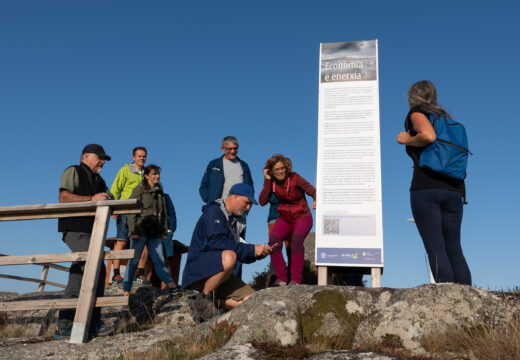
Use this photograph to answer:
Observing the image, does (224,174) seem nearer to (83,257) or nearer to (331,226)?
(331,226)

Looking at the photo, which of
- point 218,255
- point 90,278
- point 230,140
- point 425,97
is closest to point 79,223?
point 90,278

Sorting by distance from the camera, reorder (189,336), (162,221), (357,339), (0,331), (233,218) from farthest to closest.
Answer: (162,221) < (0,331) < (233,218) < (189,336) < (357,339)

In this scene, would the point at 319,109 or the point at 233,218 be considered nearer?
the point at 233,218

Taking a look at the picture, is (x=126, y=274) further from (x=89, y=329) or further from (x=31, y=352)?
(x=31, y=352)

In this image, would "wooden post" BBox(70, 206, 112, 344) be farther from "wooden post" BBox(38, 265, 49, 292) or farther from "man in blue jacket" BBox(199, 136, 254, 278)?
"wooden post" BBox(38, 265, 49, 292)

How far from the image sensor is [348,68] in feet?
22.6

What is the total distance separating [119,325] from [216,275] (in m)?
1.57

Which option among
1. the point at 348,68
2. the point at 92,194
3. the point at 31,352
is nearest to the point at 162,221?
the point at 92,194

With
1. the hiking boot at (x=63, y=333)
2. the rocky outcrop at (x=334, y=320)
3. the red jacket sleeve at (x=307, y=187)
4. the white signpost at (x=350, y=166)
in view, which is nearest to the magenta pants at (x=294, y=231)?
the white signpost at (x=350, y=166)

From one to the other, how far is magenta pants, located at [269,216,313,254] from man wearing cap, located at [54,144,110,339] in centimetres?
239

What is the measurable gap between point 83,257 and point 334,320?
2.76 meters

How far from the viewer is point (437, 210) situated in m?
4.20

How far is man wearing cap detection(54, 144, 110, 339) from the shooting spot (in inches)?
201

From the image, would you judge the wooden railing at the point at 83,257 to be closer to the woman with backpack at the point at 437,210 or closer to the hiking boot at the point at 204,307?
the hiking boot at the point at 204,307
